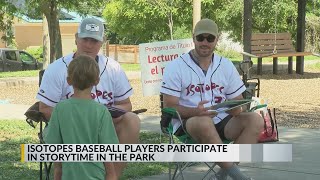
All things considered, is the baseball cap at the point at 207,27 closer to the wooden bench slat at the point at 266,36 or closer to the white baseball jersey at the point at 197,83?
the white baseball jersey at the point at 197,83

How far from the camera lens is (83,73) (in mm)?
3695

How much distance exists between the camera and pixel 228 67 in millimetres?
5613

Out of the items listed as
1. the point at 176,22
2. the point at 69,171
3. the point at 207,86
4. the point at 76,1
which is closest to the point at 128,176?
the point at 207,86

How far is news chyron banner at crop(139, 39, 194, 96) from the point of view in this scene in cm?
849

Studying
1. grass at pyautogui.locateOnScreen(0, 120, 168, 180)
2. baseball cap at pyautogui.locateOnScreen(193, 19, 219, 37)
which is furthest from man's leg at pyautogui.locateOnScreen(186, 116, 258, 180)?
grass at pyautogui.locateOnScreen(0, 120, 168, 180)

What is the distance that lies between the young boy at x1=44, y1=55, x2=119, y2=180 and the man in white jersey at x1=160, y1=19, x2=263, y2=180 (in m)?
1.54

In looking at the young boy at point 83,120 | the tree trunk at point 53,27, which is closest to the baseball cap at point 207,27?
the young boy at point 83,120

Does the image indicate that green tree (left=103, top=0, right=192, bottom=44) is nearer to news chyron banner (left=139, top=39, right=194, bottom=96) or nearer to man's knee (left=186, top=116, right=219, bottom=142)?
news chyron banner (left=139, top=39, right=194, bottom=96)

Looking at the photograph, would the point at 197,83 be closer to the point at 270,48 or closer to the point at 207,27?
the point at 207,27

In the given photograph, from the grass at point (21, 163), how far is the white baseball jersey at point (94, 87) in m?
1.13

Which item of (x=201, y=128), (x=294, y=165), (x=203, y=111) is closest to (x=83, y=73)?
(x=201, y=128)

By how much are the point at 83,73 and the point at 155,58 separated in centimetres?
487

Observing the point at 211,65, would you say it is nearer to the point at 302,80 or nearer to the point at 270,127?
the point at 270,127

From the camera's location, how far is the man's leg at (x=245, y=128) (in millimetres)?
5137
